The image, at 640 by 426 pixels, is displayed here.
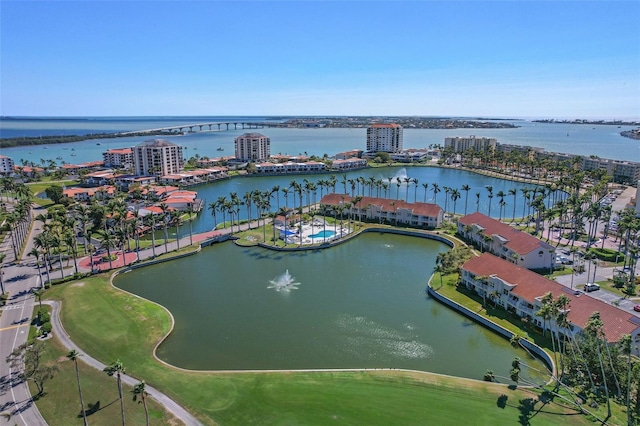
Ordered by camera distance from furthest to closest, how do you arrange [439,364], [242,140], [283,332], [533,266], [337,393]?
1. [242,140]
2. [533,266]
3. [283,332]
4. [439,364]
5. [337,393]

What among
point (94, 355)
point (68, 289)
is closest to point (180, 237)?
point (68, 289)

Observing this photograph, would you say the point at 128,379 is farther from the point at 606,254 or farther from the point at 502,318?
the point at 606,254

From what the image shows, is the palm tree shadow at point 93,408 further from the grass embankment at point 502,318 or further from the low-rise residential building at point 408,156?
the low-rise residential building at point 408,156

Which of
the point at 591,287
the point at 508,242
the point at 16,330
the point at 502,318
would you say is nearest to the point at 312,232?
the point at 508,242

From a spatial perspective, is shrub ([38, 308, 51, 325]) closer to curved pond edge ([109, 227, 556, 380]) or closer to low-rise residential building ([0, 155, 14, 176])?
curved pond edge ([109, 227, 556, 380])

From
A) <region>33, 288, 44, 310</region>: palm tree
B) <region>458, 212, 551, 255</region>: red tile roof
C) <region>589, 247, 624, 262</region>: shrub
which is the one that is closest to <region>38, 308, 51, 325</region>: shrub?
<region>33, 288, 44, 310</region>: palm tree

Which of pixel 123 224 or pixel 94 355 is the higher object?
pixel 123 224

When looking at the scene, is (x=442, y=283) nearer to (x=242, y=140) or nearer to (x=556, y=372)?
(x=556, y=372)
